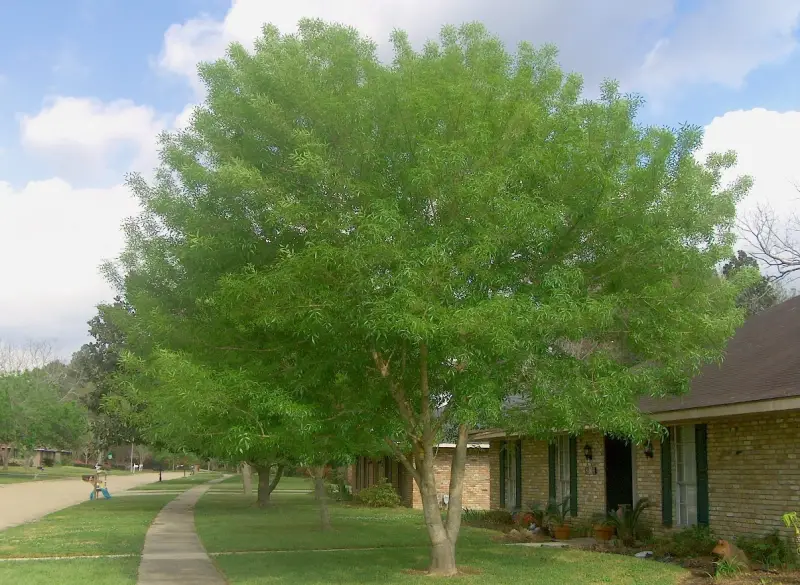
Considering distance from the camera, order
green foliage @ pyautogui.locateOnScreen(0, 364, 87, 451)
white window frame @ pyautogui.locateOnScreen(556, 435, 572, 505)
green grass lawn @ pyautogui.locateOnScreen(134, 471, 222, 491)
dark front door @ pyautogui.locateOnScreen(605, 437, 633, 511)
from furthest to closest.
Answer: green foliage @ pyautogui.locateOnScreen(0, 364, 87, 451) < green grass lawn @ pyautogui.locateOnScreen(134, 471, 222, 491) < white window frame @ pyautogui.locateOnScreen(556, 435, 572, 505) < dark front door @ pyautogui.locateOnScreen(605, 437, 633, 511)

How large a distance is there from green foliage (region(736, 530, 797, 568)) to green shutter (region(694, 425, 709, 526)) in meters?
1.43

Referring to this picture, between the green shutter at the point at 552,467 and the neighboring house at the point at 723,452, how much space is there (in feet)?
1.54

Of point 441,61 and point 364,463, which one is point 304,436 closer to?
point 441,61

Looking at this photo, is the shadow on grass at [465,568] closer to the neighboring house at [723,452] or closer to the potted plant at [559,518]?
the neighboring house at [723,452]

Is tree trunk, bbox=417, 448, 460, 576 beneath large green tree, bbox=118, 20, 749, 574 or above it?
beneath

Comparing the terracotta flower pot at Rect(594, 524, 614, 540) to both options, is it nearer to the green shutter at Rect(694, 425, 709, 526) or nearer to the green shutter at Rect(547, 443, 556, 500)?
the green shutter at Rect(694, 425, 709, 526)

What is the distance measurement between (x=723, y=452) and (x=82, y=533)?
1561cm

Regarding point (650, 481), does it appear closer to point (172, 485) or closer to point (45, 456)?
point (172, 485)

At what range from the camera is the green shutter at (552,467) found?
834 inches

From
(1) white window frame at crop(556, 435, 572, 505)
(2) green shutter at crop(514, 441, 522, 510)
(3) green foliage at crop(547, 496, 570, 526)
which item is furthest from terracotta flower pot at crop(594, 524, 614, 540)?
(2) green shutter at crop(514, 441, 522, 510)

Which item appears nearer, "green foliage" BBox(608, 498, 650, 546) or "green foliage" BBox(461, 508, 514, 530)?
"green foliage" BBox(608, 498, 650, 546)

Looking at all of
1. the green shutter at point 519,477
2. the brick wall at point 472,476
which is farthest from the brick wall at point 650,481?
the brick wall at point 472,476

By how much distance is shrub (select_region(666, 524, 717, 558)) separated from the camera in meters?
14.2

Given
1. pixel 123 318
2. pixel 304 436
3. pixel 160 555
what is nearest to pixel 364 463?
pixel 123 318
